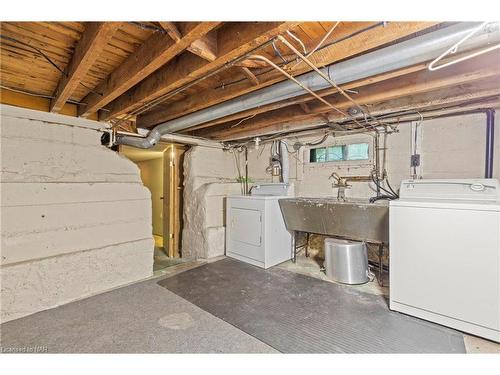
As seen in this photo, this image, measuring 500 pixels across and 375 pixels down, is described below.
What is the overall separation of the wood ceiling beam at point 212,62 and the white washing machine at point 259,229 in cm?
193

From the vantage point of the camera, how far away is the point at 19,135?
7.43ft

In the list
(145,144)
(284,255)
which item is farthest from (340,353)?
(145,144)

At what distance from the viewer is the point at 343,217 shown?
2.74 meters

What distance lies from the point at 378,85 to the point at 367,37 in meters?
1.03

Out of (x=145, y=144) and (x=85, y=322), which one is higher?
(x=145, y=144)

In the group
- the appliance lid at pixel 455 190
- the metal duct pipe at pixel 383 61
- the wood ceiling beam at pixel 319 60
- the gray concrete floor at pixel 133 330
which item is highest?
the wood ceiling beam at pixel 319 60

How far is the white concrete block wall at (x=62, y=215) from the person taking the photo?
7.20ft

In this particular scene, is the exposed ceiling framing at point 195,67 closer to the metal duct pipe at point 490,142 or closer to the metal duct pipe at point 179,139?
the metal duct pipe at point 490,142

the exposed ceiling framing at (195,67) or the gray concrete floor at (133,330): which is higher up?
the exposed ceiling framing at (195,67)

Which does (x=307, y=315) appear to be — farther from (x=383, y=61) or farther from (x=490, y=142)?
(x=490, y=142)

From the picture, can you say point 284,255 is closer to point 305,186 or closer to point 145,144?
point 305,186

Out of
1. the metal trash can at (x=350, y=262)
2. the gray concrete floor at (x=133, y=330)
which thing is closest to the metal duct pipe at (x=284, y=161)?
the metal trash can at (x=350, y=262)

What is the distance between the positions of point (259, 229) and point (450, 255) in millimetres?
2100

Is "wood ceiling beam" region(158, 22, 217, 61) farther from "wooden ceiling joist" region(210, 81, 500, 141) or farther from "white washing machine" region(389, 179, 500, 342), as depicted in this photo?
"white washing machine" region(389, 179, 500, 342)
